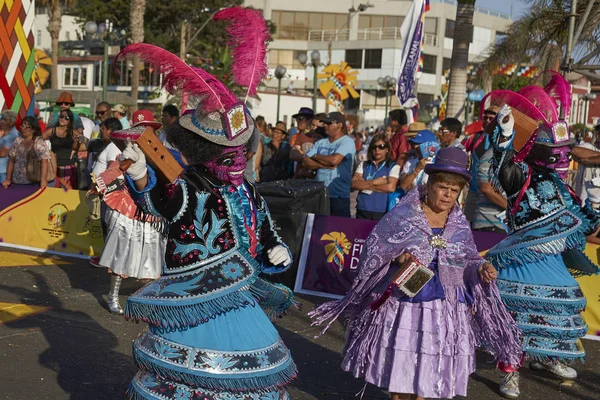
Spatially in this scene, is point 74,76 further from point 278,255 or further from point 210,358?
point 210,358

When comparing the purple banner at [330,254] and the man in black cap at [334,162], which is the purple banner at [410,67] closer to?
the man in black cap at [334,162]

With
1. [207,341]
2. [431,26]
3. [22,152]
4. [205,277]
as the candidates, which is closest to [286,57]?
[431,26]

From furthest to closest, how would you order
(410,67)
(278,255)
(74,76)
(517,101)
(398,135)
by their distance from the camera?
(74,76) < (410,67) < (398,135) < (517,101) < (278,255)

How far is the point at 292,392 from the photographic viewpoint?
561cm

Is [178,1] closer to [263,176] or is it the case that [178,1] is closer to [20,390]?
[263,176]

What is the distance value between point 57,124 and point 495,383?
25.6 feet

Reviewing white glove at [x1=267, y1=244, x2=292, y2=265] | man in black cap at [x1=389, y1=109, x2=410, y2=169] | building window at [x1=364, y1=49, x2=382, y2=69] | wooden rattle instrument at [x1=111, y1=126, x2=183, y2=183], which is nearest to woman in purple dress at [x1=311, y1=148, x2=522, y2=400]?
white glove at [x1=267, y1=244, x2=292, y2=265]

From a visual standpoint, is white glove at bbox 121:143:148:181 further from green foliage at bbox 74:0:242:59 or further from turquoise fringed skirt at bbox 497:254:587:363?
green foliage at bbox 74:0:242:59

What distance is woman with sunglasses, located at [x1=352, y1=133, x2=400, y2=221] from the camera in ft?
28.9

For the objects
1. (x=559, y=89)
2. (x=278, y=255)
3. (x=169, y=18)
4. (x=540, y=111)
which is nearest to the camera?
(x=278, y=255)

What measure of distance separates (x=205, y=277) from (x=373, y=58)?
60688mm

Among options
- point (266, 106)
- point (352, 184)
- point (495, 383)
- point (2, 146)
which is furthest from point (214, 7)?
point (495, 383)

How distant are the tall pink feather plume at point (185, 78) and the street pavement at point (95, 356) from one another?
2346mm

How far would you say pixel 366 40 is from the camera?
63.2m
